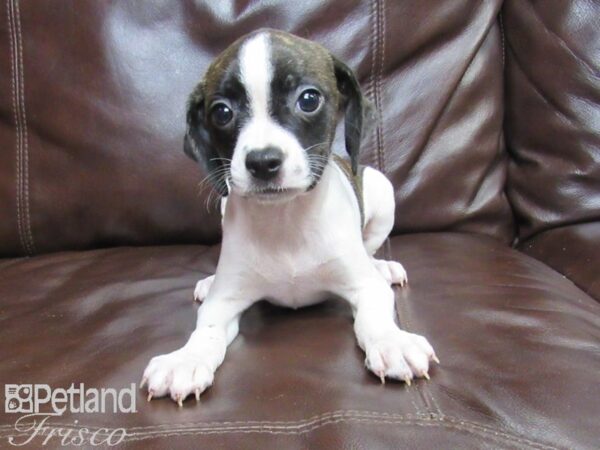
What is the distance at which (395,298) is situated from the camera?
59.4 inches

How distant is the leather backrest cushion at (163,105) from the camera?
2008 mm

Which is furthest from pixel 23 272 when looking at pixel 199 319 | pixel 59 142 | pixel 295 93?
pixel 295 93

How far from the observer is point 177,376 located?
44.8 inches

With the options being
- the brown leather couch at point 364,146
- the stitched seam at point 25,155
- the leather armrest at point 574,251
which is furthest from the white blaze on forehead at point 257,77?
the stitched seam at point 25,155

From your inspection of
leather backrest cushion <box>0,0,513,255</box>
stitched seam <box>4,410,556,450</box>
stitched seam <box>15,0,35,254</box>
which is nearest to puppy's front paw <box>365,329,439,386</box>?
stitched seam <box>4,410,556,450</box>

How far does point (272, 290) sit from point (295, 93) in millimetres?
433

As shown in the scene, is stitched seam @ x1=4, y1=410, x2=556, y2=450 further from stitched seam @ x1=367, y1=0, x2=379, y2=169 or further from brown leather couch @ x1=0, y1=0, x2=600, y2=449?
stitched seam @ x1=367, y1=0, x2=379, y2=169

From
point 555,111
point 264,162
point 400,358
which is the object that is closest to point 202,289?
point 264,162

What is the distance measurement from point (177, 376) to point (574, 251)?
3.64ft

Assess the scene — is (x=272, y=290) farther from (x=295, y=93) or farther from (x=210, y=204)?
(x=210, y=204)

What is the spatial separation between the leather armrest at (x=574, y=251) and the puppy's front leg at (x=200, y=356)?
0.80 m

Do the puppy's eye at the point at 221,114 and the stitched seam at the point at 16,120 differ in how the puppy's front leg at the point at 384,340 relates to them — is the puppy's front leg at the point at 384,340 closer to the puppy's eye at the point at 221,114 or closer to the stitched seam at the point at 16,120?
the puppy's eye at the point at 221,114

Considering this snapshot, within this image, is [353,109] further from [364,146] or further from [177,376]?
[177,376]

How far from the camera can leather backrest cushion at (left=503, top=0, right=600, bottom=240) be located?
192 cm
